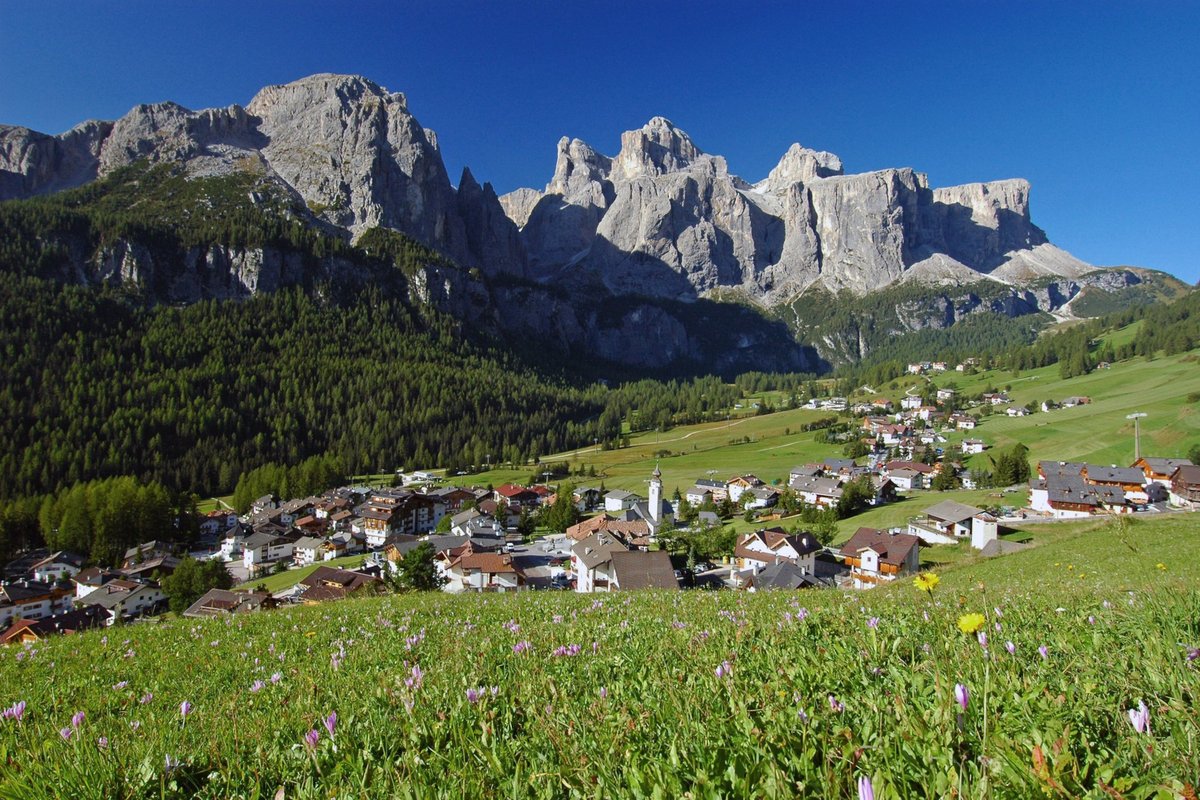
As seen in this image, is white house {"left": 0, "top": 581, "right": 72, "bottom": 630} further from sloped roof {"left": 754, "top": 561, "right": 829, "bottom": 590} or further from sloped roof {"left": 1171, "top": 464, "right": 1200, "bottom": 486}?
sloped roof {"left": 1171, "top": 464, "right": 1200, "bottom": 486}

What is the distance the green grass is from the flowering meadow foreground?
5953 centimetres

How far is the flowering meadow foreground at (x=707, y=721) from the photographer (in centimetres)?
198

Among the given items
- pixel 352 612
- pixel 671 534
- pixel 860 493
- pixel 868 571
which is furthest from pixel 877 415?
pixel 352 612

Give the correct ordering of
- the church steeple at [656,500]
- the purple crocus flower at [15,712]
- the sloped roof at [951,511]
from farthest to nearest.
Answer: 1. the church steeple at [656,500]
2. the sloped roof at [951,511]
3. the purple crocus flower at [15,712]

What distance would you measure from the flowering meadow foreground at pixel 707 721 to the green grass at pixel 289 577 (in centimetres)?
5953

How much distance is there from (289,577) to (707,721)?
72.7m

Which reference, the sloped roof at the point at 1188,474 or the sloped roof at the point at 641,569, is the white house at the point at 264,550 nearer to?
the sloped roof at the point at 641,569

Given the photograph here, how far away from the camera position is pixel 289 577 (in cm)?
6362

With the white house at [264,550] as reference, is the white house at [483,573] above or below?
above

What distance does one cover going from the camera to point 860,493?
71250 mm

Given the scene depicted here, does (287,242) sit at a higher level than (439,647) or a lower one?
higher

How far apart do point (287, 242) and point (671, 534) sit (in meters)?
183

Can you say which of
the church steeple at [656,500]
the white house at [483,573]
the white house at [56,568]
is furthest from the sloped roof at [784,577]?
the white house at [56,568]

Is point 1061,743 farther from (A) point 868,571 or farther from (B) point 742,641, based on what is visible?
(A) point 868,571
